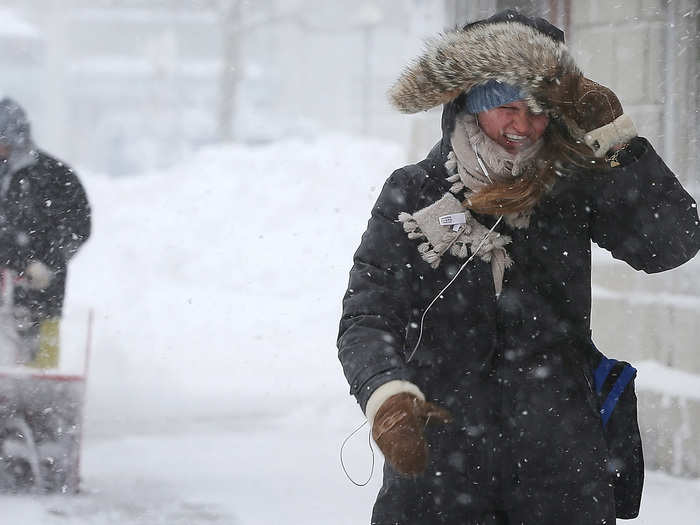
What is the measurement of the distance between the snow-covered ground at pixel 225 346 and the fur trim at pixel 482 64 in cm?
295

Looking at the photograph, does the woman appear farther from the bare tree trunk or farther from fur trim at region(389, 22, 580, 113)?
the bare tree trunk

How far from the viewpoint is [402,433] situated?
2234 mm

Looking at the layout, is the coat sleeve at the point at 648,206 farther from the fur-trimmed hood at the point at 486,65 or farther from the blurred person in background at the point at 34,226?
the blurred person in background at the point at 34,226

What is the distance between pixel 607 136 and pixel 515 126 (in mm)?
209

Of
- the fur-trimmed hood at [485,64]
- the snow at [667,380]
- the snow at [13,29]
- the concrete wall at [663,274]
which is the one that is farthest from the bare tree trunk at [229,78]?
the fur-trimmed hood at [485,64]

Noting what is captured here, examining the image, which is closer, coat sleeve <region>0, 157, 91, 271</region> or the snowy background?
the snowy background

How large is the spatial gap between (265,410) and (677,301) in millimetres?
3108

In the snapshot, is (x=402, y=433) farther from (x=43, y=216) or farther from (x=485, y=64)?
(x=43, y=216)

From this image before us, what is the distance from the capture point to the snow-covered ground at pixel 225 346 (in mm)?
5582

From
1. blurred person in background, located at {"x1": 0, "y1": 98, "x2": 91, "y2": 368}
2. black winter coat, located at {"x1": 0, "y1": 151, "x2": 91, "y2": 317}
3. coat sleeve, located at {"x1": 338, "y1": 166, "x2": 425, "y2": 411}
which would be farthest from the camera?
black winter coat, located at {"x1": 0, "y1": 151, "x2": 91, "y2": 317}

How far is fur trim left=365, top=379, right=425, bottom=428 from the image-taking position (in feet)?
7.57

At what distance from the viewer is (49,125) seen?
46812 millimetres

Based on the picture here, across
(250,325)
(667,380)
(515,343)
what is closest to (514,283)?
(515,343)

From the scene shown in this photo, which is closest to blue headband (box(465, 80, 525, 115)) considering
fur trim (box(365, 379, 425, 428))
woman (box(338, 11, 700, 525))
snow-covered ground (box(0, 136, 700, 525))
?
woman (box(338, 11, 700, 525))
